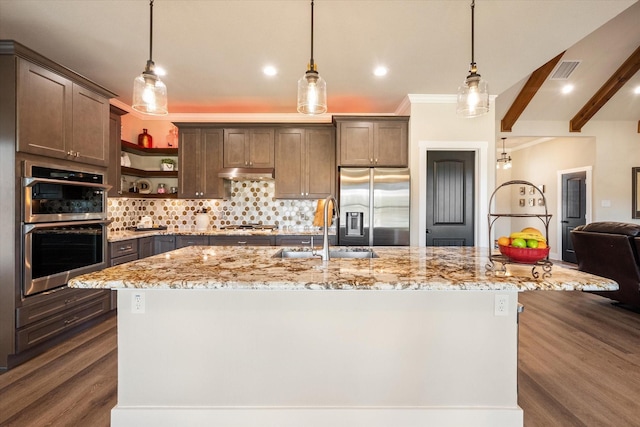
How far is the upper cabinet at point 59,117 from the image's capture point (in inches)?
96.0

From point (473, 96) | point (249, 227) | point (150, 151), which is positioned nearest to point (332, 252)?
point (473, 96)

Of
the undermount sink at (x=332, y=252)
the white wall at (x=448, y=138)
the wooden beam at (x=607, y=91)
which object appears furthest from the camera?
the wooden beam at (x=607, y=91)

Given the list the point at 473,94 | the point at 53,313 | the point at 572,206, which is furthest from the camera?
the point at 572,206

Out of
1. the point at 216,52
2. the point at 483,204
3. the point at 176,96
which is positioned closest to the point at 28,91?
the point at 216,52

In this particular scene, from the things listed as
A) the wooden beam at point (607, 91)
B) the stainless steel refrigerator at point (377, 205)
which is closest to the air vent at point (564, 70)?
the wooden beam at point (607, 91)

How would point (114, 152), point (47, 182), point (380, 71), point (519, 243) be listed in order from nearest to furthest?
point (519, 243), point (47, 182), point (380, 71), point (114, 152)

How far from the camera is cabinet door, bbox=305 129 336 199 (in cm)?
456

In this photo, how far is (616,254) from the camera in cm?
A: 361

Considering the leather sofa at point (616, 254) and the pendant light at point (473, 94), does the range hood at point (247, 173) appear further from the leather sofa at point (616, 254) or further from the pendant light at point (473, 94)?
the leather sofa at point (616, 254)

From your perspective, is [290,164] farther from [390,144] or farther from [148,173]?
[148,173]

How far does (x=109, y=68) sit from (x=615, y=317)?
19.6 feet

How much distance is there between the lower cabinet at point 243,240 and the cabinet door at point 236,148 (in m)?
1.05

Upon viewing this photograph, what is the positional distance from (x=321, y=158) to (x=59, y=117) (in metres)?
2.86

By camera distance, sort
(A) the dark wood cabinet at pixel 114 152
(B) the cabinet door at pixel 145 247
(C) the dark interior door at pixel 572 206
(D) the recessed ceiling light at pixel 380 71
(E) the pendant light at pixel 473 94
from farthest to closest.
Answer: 1. (C) the dark interior door at pixel 572 206
2. (B) the cabinet door at pixel 145 247
3. (A) the dark wood cabinet at pixel 114 152
4. (D) the recessed ceiling light at pixel 380 71
5. (E) the pendant light at pixel 473 94
